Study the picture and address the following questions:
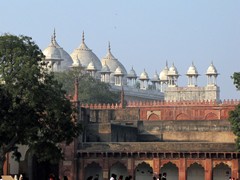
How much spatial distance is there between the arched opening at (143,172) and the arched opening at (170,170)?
817 millimetres

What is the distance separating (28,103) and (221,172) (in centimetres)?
1479

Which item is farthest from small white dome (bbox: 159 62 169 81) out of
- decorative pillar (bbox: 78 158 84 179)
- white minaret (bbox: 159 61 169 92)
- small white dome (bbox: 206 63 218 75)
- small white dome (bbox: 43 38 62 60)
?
decorative pillar (bbox: 78 158 84 179)

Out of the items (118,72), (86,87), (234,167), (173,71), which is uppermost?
(173,71)

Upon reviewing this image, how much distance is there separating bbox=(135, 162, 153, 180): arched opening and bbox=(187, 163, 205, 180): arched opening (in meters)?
2.09

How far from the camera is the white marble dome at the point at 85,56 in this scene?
94.1 m

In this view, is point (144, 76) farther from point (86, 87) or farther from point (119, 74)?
point (86, 87)

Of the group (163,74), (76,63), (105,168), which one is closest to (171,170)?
(105,168)

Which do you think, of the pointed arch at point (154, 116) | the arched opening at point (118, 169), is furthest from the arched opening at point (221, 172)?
the pointed arch at point (154, 116)

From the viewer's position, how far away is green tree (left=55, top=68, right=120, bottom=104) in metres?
73.9

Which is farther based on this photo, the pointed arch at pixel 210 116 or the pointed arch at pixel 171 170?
the pointed arch at pixel 210 116

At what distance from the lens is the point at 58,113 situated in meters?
36.8

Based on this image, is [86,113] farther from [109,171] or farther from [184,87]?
[184,87]

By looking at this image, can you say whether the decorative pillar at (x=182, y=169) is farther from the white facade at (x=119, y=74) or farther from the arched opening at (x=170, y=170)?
the white facade at (x=119, y=74)

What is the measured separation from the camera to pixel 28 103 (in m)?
35.7
